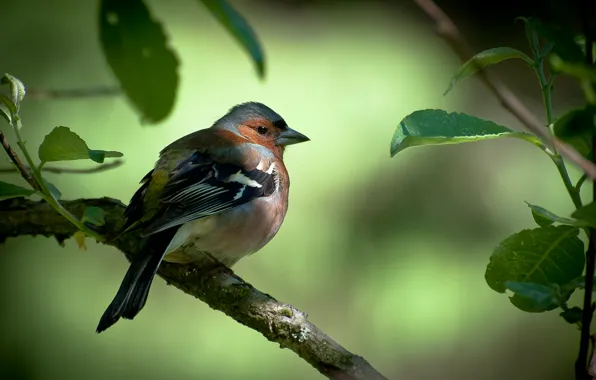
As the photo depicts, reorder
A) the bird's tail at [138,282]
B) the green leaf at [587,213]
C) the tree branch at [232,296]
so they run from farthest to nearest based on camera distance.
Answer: the bird's tail at [138,282], the tree branch at [232,296], the green leaf at [587,213]

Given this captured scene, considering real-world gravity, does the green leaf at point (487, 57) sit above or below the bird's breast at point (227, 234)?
above

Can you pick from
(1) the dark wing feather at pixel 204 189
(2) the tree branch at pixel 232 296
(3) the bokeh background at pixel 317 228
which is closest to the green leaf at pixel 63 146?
(2) the tree branch at pixel 232 296

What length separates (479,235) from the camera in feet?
13.1

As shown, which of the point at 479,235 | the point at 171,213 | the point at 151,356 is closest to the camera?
the point at 171,213

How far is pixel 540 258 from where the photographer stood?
3.96 ft

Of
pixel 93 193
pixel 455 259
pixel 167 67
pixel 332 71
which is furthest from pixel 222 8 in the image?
pixel 332 71

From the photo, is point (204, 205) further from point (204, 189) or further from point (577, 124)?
point (577, 124)

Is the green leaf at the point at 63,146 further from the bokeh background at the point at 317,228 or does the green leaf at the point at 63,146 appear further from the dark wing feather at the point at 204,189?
the bokeh background at the point at 317,228

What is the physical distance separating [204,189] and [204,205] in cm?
7

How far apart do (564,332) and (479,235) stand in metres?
0.69

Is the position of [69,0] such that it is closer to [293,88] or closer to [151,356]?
[293,88]

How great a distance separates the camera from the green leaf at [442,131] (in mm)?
1169

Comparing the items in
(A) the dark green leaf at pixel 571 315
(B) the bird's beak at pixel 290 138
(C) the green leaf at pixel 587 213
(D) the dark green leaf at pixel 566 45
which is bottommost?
(A) the dark green leaf at pixel 571 315

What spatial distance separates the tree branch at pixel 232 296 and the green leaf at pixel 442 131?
2.20 ft
